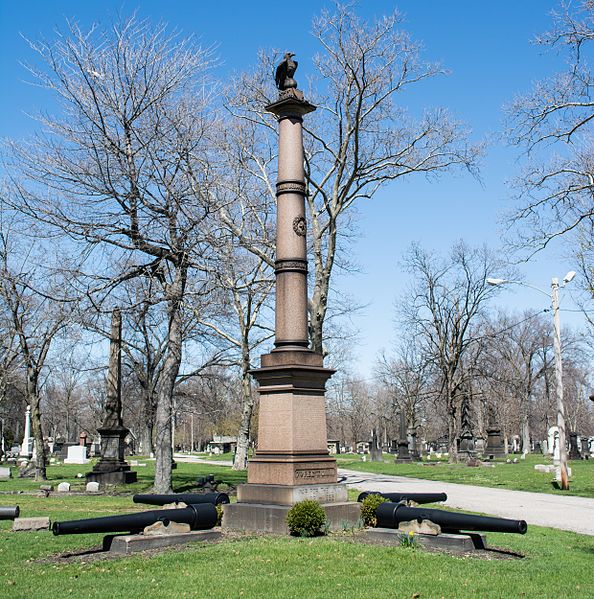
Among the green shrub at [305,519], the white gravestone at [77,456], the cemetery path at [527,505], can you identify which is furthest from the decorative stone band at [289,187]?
the white gravestone at [77,456]

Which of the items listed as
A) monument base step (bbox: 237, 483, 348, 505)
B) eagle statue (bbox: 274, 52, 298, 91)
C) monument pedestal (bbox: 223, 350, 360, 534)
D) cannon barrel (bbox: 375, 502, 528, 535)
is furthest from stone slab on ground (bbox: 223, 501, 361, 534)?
eagle statue (bbox: 274, 52, 298, 91)

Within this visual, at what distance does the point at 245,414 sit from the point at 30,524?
20.1 m

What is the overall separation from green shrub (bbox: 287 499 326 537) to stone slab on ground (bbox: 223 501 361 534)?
26 cm

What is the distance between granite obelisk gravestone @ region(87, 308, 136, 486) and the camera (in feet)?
80.8

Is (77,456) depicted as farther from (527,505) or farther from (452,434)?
(527,505)

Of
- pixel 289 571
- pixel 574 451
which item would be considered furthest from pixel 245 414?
pixel 574 451

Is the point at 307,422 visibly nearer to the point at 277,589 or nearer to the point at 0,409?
the point at 277,589

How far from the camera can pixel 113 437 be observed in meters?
25.9

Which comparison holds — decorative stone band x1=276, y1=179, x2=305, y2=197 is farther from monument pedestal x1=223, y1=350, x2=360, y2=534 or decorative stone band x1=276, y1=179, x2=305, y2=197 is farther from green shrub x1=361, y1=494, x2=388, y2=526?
green shrub x1=361, y1=494, x2=388, y2=526

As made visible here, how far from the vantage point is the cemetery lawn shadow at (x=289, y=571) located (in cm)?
660

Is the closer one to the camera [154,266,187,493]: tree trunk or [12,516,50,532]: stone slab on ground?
[12,516,50,532]: stone slab on ground

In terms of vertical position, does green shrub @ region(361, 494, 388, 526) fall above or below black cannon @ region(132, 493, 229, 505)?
below

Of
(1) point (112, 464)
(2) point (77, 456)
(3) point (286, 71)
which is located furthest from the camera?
(2) point (77, 456)

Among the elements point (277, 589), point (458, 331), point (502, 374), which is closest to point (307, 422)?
point (277, 589)
